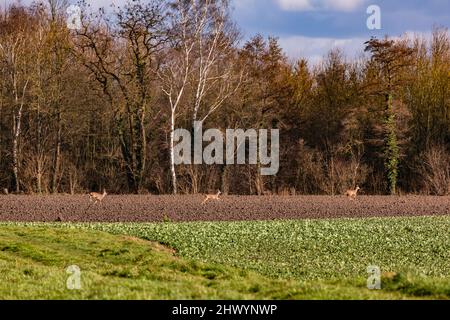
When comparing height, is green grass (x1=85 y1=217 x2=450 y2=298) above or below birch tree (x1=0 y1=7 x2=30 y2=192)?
below

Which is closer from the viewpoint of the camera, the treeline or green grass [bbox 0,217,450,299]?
green grass [bbox 0,217,450,299]

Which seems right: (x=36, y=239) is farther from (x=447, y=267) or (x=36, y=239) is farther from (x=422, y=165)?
(x=422, y=165)

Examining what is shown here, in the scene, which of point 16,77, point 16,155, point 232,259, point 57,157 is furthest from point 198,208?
point 16,77

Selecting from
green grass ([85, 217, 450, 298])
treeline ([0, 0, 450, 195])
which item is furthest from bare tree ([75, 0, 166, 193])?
green grass ([85, 217, 450, 298])

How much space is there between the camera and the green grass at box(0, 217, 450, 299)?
37.8 ft

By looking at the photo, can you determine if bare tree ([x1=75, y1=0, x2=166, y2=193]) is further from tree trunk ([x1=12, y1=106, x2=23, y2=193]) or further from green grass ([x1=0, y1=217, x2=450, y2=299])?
green grass ([x1=0, y1=217, x2=450, y2=299])

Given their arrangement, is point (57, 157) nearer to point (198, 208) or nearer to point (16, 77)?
point (16, 77)

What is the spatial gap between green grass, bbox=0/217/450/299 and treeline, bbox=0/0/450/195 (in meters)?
20.0

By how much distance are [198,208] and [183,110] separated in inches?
654

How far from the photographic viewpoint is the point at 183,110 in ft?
173

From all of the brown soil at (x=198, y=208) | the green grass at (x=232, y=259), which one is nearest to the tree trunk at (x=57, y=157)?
the brown soil at (x=198, y=208)

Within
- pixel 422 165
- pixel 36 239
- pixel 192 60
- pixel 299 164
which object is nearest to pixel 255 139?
pixel 299 164

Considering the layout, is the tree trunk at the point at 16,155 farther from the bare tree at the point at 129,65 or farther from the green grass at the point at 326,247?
the green grass at the point at 326,247

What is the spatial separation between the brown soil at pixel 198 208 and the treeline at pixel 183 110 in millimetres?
7158
